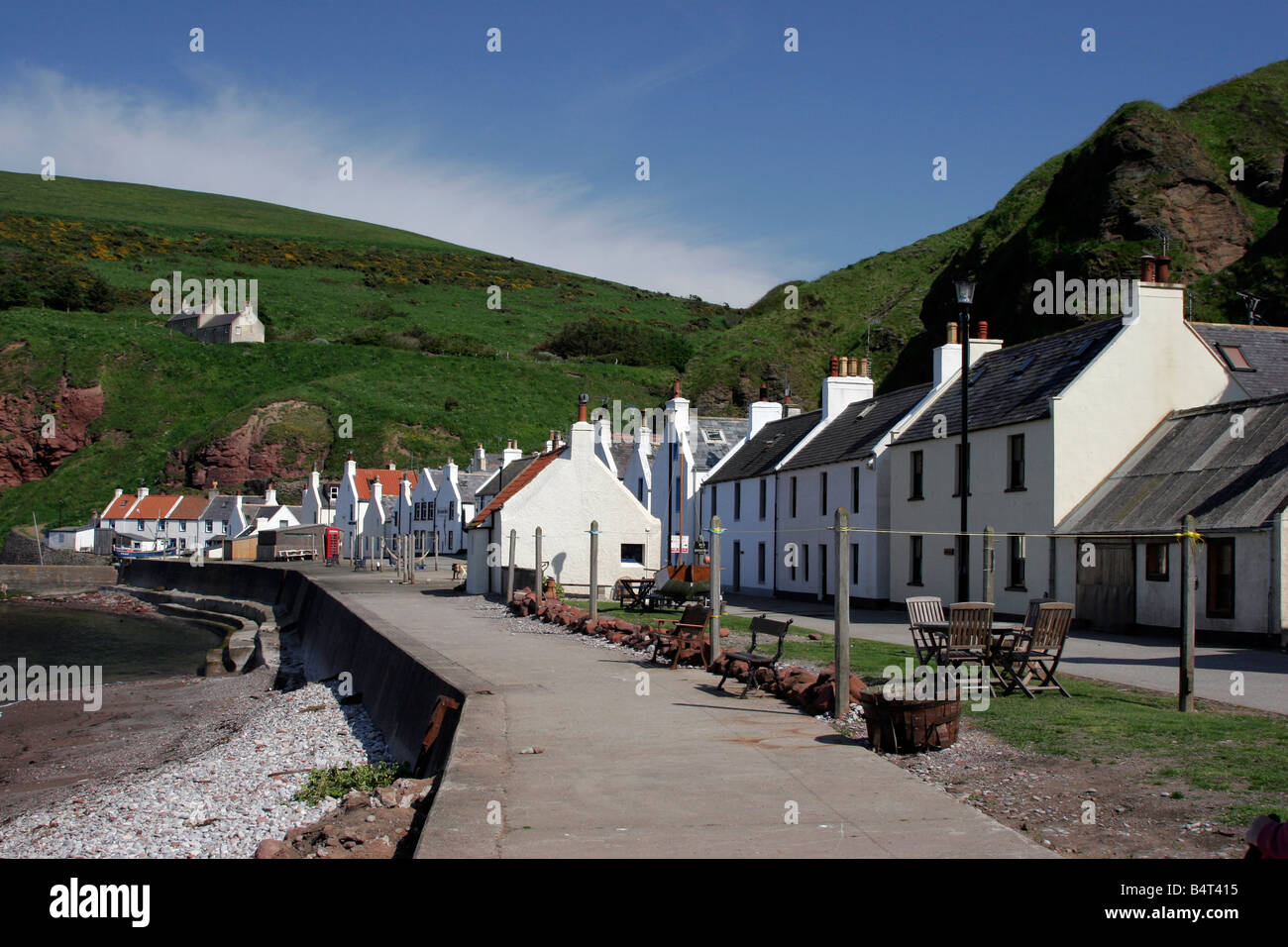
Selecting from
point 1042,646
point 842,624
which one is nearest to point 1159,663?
point 1042,646

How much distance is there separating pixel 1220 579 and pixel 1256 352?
10.2m

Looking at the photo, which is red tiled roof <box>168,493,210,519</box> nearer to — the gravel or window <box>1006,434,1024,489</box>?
the gravel

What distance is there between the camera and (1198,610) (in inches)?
867

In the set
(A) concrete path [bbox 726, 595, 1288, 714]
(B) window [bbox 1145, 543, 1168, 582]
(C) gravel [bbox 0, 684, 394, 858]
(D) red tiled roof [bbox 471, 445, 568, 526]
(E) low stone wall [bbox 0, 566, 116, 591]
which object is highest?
(D) red tiled roof [bbox 471, 445, 568, 526]

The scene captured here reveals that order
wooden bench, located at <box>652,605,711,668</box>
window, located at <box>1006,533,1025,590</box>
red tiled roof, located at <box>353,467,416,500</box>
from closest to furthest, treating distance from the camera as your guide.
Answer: wooden bench, located at <box>652,605,711,668</box> → window, located at <box>1006,533,1025,590</box> → red tiled roof, located at <box>353,467,416,500</box>

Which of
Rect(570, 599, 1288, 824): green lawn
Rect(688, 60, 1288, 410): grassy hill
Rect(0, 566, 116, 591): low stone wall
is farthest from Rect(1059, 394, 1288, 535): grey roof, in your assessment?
Rect(0, 566, 116, 591): low stone wall

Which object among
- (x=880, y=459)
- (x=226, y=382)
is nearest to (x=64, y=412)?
(x=226, y=382)

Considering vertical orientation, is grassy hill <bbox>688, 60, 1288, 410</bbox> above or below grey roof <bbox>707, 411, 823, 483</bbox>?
above

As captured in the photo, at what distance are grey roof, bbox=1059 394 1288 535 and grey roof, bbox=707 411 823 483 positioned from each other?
54.2ft

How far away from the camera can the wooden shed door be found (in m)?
23.9

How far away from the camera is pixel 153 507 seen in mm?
94500

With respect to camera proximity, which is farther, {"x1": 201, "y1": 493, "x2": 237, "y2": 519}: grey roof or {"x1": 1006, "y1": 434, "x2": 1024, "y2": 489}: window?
{"x1": 201, "y1": 493, "x2": 237, "y2": 519}: grey roof

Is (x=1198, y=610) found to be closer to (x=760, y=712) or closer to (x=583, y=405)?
(x=760, y=712)

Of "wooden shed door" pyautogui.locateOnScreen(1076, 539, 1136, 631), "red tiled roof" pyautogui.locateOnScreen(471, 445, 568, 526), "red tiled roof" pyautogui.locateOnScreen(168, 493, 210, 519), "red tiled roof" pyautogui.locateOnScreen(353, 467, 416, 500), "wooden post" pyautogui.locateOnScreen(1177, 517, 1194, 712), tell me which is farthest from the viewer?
"red tiled roof" pyautogui.locateOnScreen(168, 493, 210, 519)
